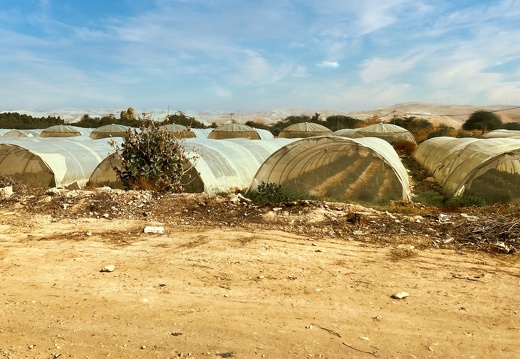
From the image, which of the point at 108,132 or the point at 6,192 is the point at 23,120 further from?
the point at 6,192

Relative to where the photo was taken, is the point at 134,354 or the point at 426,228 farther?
the point at 426,228

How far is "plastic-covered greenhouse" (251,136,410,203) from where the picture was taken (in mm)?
12141

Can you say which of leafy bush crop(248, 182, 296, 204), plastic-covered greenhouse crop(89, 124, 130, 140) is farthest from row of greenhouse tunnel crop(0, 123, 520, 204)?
plastic-covered greenhouse crop(89, 124, 130, 140)

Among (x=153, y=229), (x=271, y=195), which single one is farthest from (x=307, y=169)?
(x=153, y=229)

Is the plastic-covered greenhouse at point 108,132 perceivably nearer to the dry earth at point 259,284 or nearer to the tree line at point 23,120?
the tree line at point 23,120

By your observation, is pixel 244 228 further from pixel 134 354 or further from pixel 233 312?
pixel 134 354

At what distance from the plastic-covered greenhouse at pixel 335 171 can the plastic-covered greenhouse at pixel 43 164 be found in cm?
683

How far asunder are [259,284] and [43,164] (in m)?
11.8

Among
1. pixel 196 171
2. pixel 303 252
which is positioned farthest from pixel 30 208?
pixel 303 252

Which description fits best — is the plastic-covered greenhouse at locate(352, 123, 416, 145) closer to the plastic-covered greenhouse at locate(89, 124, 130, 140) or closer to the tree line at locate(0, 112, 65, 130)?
the plastic-covered greenhouse at locate(89, 124, 130, 140)

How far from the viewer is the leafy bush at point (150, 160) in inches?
465

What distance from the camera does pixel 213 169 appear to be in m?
14.1

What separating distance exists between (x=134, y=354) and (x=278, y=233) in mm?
4332

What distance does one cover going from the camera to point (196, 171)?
13086mm
